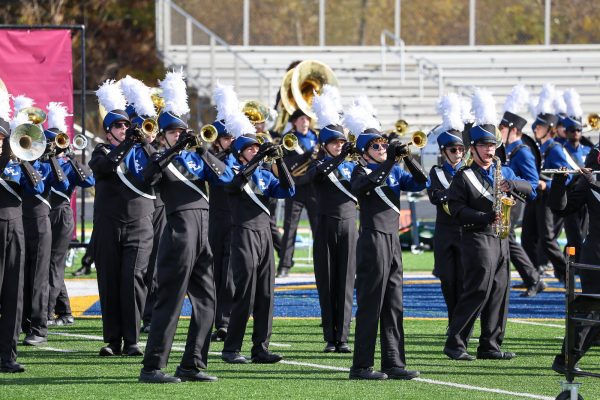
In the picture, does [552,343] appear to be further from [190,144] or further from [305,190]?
[305,190]

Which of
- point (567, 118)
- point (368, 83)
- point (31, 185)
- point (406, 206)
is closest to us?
point (31, 185)

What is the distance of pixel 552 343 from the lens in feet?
37.2

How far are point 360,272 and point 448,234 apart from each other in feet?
6.93

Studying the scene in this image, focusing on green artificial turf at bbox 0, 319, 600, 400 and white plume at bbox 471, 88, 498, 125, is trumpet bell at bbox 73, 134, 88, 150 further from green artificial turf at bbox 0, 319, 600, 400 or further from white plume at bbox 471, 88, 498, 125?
white plume at bbox 471, 88, 498, 125

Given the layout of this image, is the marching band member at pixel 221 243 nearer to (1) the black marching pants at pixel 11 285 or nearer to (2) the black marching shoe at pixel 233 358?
(2) the black marching shoe at pixel 233 358

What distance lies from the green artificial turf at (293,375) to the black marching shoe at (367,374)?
0.08 m

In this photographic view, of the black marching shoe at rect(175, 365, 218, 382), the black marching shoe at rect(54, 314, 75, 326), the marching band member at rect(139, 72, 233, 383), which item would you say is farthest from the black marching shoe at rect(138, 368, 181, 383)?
the black marching shoe at rect(54, 314, 75, 326)

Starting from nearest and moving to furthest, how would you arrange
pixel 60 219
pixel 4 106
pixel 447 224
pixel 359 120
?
1. pixel 4 106
2. pixel 359 120
3. pixel 447 224
4. pixel 60 219

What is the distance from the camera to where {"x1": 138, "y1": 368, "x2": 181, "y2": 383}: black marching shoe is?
30.1 ft

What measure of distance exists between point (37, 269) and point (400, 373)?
3337mm

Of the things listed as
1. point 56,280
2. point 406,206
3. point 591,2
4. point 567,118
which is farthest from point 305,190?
point 591,2

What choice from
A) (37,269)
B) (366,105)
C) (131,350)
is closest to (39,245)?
(37,269)

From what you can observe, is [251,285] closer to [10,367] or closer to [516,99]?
[10,367]

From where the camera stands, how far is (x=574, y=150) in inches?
599
